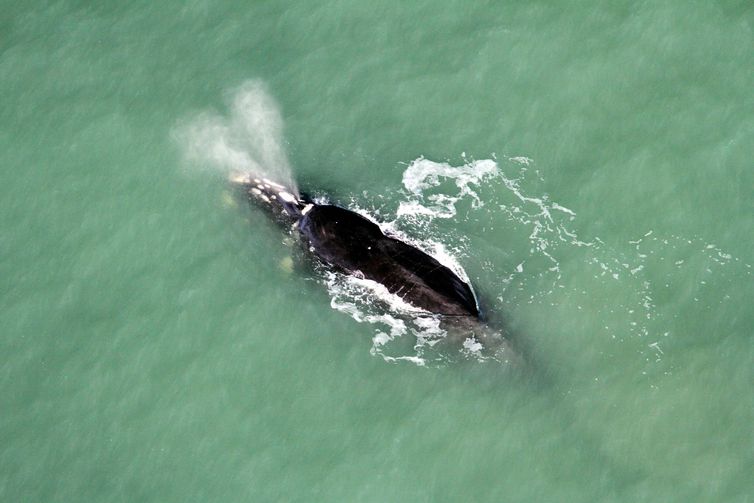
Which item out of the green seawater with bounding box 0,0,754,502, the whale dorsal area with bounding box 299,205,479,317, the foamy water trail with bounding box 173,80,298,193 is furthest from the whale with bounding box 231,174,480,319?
the foamy water trail with bounding box 173,80,298,193

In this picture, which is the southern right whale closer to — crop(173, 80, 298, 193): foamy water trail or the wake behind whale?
the wake behind whale

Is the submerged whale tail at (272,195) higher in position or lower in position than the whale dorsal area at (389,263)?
higher

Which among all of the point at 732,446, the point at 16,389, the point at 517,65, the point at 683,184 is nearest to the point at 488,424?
the point at 732,446

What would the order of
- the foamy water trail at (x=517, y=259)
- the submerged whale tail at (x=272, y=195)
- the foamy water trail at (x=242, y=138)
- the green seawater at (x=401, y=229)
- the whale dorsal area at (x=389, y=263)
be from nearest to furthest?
1. the green seawater at (x=401, y=229)
2. the whale dorsal area at (x=389, y=263)
3. the foamy water trail at (x=517, y=259)
4. the submerged whale tail at (x=272, y=195)
5. the foamy water trail at (x=242, y=138)

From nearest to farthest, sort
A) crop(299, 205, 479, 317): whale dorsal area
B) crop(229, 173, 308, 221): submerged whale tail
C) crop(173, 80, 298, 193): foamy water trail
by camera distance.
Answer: crop(299, 205, 479, 317): whale dorsal area → crop(229, 173, 308, 221): submerged whale tail → crop(173, 80, 298, 193): foamy water trail

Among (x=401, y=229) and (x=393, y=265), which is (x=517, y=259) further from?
(x=393, y=265)

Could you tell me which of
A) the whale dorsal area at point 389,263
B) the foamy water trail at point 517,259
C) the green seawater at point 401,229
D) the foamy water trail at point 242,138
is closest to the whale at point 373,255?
the whale dorsal area at point 389,263

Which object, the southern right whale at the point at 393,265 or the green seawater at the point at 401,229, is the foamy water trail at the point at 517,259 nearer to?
the green seawater at the point at 401,229

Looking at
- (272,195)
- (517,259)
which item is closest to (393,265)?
(517,259)
